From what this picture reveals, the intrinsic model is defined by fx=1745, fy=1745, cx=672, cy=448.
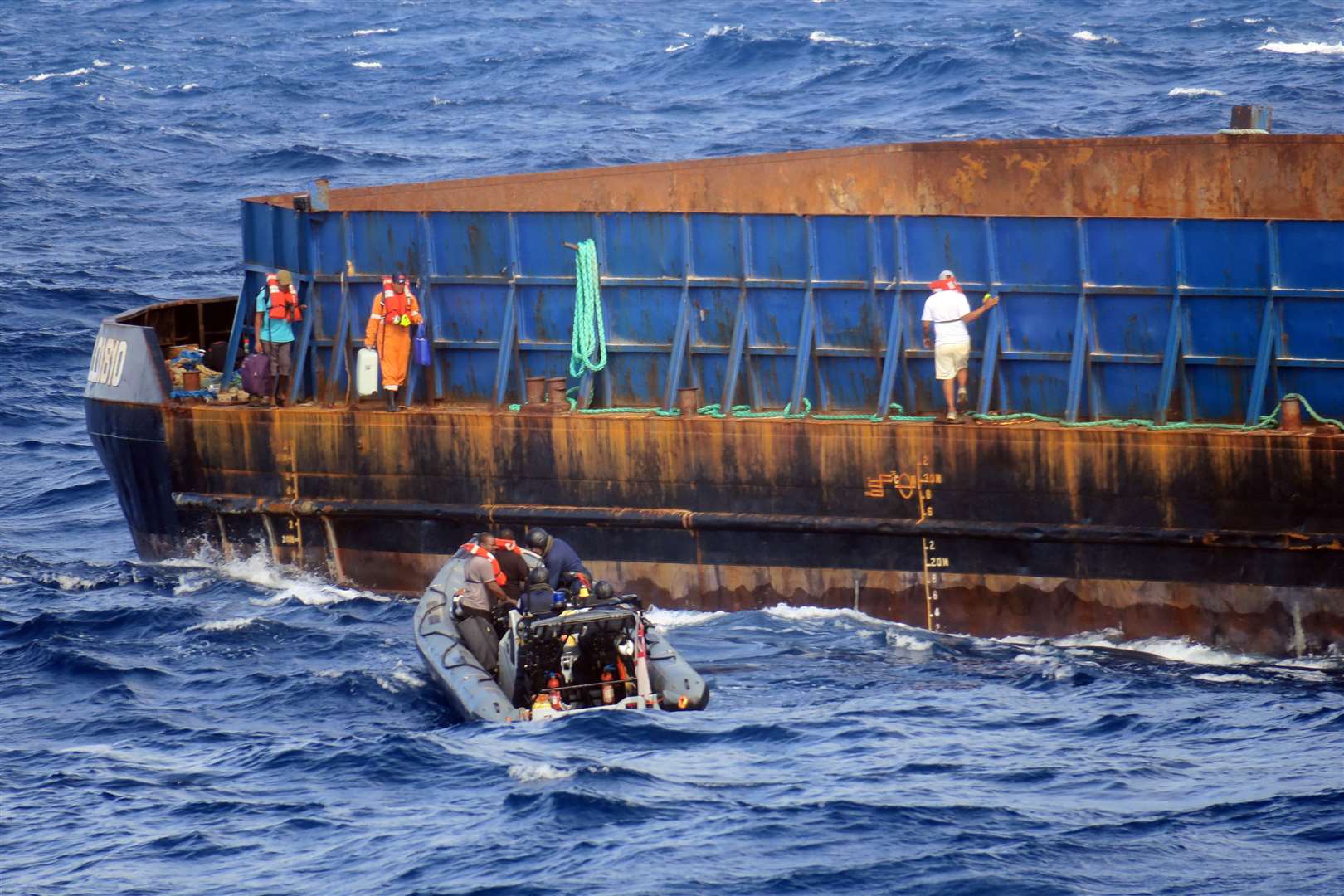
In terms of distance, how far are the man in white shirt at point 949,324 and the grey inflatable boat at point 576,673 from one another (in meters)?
4.56

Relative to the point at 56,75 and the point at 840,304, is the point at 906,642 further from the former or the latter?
the point at 56,75

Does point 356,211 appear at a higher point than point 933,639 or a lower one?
higher

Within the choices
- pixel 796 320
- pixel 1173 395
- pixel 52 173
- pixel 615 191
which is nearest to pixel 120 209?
pixel 52 173

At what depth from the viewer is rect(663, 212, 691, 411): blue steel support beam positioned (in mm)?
20078

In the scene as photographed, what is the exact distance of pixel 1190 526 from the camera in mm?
17641

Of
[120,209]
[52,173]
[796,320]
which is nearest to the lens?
[796,320]

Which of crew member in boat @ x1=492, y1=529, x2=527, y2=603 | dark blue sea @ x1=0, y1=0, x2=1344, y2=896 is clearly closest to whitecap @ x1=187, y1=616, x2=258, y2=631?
dark blue sea @ x1=0, y1=0, x2=1344, y2=896

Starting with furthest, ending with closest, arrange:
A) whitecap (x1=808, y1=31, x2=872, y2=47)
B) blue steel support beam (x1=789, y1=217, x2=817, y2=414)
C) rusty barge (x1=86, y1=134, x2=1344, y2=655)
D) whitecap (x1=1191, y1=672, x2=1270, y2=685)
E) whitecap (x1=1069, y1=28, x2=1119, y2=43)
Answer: whitecap (x1=808, y1=31, x2=872, y2=47), whitecap (x1=1069, y1=28, x2=1119, y2=43), blue steel support beam (x1=789, y1=217, x2=817, y2=414), rusty barge (x1=86, y1=134, x2=1344, y2=655), whitecap (x1=1191, y1=672, x2=1270, y2=685)

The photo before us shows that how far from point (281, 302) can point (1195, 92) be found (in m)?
31.8

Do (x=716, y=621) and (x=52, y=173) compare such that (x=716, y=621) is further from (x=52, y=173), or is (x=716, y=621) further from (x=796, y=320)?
(x=52, y=173)

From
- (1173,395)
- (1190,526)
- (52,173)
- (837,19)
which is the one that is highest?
(837,19)

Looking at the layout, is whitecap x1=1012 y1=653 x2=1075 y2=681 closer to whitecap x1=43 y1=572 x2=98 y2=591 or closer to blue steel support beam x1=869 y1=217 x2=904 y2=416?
blue steel support beam x1=869 y1=217 x2=904 y2=416

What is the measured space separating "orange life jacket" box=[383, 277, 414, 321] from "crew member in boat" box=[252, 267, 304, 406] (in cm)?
154

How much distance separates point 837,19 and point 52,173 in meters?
30.7
